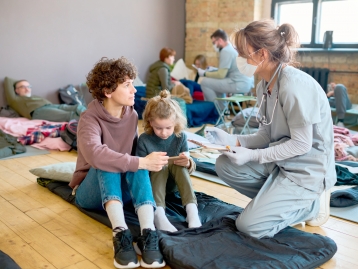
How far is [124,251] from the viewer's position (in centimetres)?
179

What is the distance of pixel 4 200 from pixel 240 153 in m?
1.59

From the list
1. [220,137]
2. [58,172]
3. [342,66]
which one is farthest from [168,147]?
[342,66]

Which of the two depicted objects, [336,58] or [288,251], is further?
[336,58]

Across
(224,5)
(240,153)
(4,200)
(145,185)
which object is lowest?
(4,200)

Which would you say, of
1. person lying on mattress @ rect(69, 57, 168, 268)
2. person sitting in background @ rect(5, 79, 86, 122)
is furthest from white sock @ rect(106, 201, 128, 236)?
person sitting in background @ rect(5, 79, 86, 122)

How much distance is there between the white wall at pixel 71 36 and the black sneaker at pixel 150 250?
157 inches

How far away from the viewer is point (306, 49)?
5.73m

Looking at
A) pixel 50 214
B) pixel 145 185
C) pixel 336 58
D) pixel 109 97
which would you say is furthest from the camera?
pixel 336 58

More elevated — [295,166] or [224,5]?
[224,5]

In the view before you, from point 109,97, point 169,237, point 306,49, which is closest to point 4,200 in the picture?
point 109,97

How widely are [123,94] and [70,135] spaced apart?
6.55ft

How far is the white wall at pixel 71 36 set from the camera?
16.7 ft

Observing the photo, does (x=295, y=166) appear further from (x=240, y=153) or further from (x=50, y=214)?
(x=50, y=214)

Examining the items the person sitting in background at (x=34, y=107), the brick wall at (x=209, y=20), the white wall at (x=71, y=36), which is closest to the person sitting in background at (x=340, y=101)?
the brick wall at (x=209, y=20)
